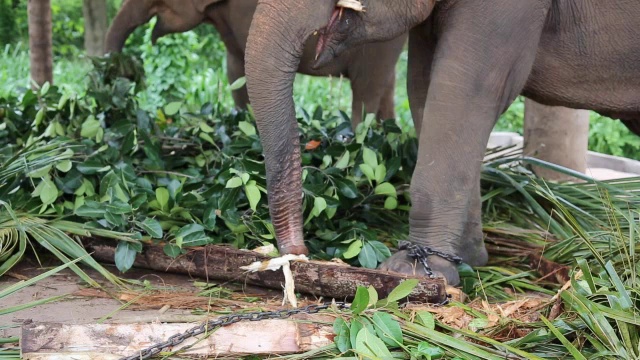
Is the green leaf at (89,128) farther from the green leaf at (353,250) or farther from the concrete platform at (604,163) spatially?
the concrete platform at (604,163)

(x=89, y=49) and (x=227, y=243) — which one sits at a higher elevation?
(x=89, y=49)

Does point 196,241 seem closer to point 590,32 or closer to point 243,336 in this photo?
point 243,336

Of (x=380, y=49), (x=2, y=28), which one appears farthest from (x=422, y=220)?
(x=2, y=28)

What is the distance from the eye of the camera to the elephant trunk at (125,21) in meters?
6.99

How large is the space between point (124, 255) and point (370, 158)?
1.33m

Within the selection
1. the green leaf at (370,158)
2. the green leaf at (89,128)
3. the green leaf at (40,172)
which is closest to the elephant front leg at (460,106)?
the green leaf at (370,158)

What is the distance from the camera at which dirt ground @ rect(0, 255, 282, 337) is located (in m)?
3.39

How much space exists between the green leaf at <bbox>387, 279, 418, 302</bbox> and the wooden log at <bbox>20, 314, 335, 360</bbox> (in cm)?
27

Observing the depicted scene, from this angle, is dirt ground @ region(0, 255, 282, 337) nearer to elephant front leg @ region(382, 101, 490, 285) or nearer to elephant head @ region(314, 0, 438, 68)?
elephant front leg @ region(382, 101, 490, 285)

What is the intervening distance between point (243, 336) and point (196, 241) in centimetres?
102

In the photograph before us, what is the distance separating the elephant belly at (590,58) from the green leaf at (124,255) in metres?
1.98

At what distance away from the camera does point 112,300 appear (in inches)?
145

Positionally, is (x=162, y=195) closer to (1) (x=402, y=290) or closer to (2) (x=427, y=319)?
(1) (x=402, y=290)

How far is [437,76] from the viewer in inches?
147
